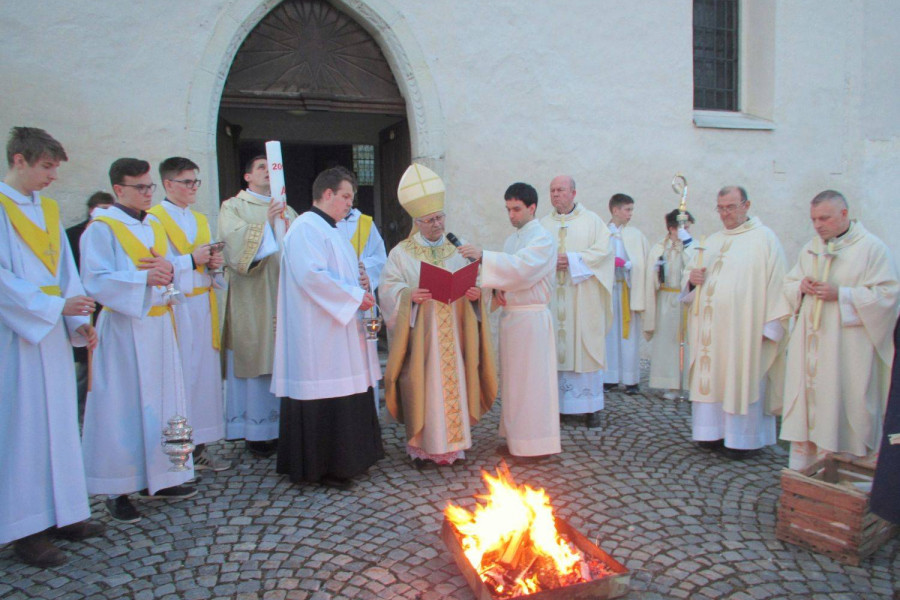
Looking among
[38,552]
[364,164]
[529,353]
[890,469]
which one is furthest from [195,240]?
[364,164]

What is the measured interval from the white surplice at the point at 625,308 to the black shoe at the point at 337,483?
329 cm

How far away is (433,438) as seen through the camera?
4.61 m

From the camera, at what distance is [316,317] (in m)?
4.32

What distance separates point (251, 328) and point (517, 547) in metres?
2.85

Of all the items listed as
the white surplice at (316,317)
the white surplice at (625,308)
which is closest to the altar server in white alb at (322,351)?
the white surplice at (316,317)

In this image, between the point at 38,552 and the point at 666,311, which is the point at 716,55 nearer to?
the point at 666,311

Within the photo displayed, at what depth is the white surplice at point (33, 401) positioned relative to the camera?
3361 millimetres

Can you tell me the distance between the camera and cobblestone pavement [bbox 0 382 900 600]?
320 cm

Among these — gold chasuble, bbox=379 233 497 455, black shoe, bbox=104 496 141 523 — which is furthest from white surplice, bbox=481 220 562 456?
black shoe, bbox=104 496 141 523

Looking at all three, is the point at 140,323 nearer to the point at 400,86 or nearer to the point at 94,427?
the point at 94,427

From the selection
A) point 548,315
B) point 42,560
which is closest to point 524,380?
point 548,315

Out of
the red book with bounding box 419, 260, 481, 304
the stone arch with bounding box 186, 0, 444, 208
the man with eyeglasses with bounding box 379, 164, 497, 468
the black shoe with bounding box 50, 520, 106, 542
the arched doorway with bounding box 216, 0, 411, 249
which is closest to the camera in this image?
the black shoe with bounding box 50, 520, 106, 542

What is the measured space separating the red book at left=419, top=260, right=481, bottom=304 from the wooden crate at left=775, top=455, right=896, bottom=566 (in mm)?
2174

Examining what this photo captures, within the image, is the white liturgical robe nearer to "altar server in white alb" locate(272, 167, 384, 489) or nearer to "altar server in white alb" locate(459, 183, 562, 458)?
"altar server in white alb" locate(459, 183, 562, 458)
